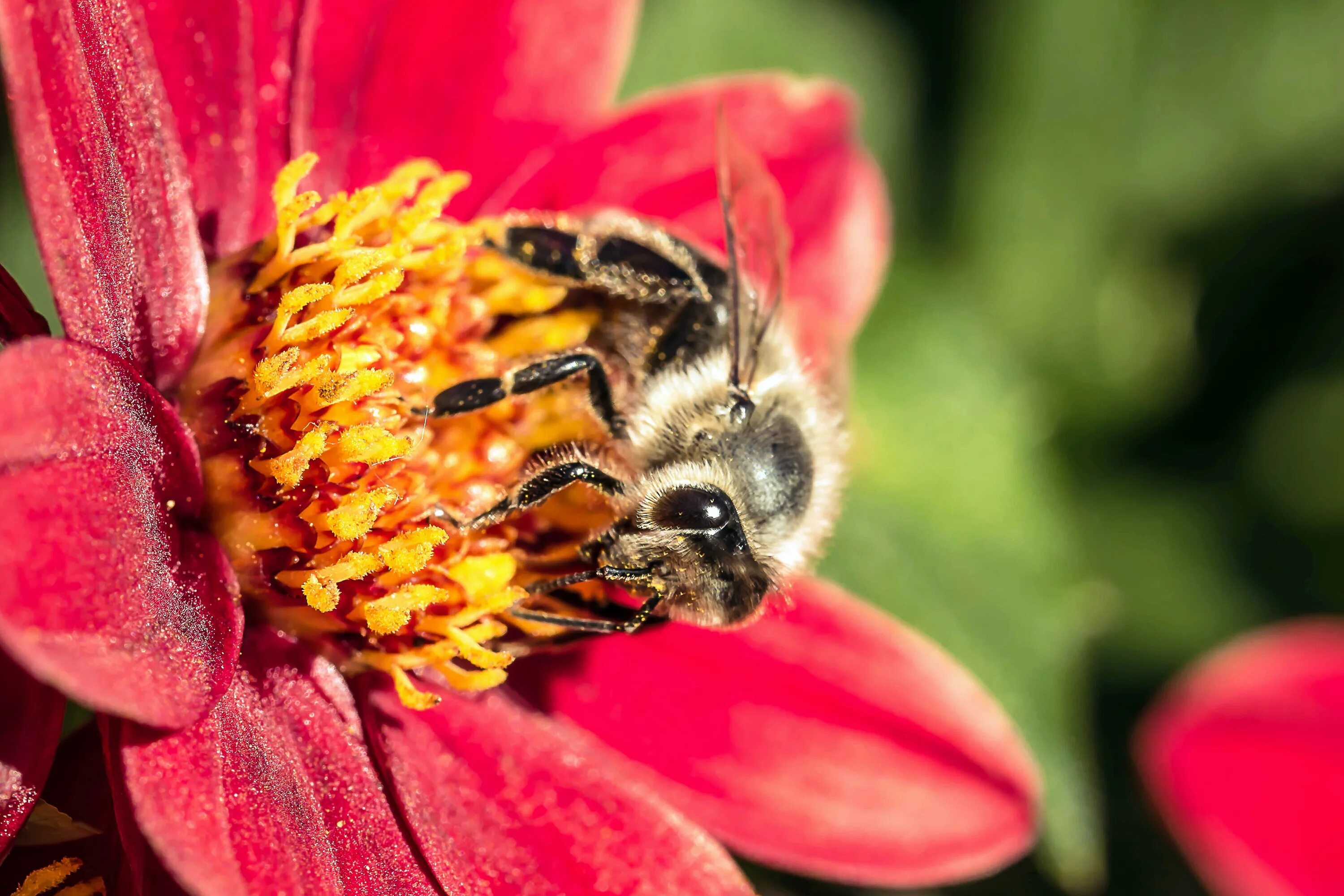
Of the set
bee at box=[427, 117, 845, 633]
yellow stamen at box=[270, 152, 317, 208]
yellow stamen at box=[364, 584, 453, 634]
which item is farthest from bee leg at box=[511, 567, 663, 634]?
yellow stamen at box=[270, 152, 317, 208]

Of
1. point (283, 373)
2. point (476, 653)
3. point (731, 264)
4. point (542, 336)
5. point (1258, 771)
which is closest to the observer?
point (283, 373)

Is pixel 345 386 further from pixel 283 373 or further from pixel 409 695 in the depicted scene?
pixel 409 695

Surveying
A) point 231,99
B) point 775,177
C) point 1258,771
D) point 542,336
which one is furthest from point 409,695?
point 1258,771

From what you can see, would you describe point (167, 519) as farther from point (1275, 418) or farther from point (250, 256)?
point (1275, 418)

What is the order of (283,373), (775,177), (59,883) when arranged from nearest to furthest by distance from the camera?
(59,883)
(283,373)
(775,177)

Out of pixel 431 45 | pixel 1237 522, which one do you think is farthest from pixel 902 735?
pixel 1237 522

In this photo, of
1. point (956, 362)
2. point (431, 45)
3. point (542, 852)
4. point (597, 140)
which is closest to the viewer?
point (542, 852)

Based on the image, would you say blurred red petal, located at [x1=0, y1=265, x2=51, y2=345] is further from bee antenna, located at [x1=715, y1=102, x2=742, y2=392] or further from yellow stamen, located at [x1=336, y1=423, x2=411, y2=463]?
bee antenna, located at [x1=715, y1=102, x2=742, y2=392]
